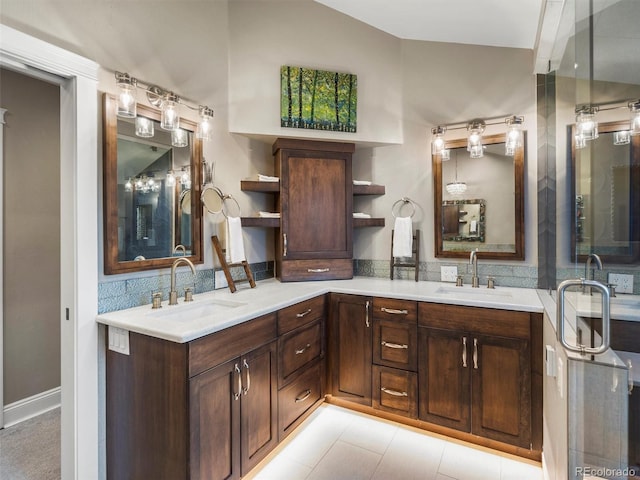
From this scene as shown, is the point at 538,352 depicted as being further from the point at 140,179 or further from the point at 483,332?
the point at 140,179

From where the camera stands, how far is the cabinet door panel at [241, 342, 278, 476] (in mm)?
1697

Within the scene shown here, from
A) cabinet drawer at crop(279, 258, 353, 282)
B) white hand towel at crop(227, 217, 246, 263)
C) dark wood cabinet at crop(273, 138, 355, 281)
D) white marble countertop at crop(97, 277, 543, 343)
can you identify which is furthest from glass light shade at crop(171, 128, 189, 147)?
cabinet drawer at crop(279, 258, 353, 282)

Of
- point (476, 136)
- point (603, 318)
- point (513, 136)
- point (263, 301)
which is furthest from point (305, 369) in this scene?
point (513, 136)

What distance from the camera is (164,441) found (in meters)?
1.46

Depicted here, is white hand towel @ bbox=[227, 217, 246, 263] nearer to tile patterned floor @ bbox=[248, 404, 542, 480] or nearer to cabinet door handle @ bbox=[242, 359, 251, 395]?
cabinet door handle @ bbox=[242, 359, 251, 395]

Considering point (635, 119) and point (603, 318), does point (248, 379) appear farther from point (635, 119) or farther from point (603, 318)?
point (635, 119)

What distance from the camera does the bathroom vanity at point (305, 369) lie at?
146 cm

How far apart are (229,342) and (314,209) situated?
1.37 meters

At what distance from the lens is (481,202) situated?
2.51 metres

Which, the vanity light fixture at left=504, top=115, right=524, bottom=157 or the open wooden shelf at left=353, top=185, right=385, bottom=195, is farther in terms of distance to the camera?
the open wooden shelf at left=353, top=185, right=385, bottom=195

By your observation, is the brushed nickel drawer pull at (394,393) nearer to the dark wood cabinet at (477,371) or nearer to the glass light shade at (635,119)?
the dark wood cabinet at (477,371)

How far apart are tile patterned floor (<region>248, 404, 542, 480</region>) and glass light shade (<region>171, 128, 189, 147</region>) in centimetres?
203

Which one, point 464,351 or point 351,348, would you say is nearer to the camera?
point 464,351

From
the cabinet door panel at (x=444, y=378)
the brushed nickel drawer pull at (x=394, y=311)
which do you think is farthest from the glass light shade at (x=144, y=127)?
the cabinet door panel at (x=444, y=378)
